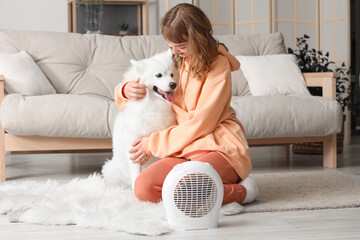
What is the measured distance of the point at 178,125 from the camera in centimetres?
206

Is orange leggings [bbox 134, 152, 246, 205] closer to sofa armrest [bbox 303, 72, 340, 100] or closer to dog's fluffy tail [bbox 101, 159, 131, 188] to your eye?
dog's fluffy tail [bbox 101, 159, 131, 188]

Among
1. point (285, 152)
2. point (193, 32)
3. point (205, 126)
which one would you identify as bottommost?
point (285, 152)

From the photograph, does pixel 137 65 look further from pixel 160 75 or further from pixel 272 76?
pixel 272 76

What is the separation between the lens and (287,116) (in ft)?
10.1

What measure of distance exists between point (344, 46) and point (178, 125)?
12.3 ft

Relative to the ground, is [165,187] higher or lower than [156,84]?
lower

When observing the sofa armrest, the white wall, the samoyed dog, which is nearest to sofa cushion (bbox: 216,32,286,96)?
the sofa armrest

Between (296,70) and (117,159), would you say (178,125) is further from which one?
(296,70)

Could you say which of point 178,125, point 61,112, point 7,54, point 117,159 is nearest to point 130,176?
point 117,159

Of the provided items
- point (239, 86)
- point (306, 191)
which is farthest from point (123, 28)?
point (306, 191)

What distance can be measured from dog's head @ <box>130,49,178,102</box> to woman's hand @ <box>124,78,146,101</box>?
0.08 ft

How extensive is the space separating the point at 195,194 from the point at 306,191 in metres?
0.89

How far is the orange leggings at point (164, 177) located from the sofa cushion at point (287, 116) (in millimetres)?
1004

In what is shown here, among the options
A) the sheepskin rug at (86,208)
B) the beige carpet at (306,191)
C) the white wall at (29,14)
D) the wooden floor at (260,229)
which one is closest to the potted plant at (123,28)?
the white wall at (29,14)
